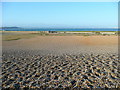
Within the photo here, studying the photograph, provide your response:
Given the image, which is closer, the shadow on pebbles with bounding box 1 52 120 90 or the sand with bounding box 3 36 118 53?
the shadow on pebbles with bounding box 1 52 120 90

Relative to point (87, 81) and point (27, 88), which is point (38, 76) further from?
point (87, 81)

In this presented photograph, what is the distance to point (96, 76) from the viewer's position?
16.1 ft

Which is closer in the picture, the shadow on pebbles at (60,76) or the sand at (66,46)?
the shadow on pebbles at (60,76)

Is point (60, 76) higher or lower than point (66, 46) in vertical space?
lower

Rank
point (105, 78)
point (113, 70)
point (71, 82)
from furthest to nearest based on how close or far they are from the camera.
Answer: point (113, 70) → point (105, 78) → point (71, 82)

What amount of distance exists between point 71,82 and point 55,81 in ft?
1.81

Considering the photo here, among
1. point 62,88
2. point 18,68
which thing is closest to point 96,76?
point 62,88

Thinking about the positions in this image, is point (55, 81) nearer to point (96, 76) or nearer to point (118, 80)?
point (96, 76)

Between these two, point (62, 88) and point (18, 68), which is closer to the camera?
point (62, 88)

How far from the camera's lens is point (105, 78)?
187 inches

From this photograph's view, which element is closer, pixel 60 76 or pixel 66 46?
pixel 60 76

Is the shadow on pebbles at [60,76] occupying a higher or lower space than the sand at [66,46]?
lower

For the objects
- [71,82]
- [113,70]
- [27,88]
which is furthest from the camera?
[113,70]

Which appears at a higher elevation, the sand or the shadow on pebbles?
the sand
